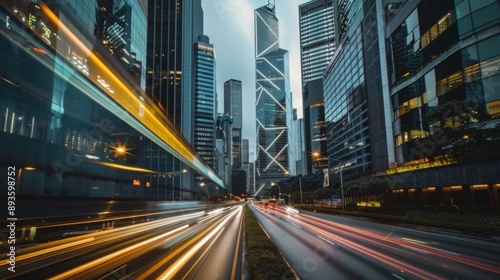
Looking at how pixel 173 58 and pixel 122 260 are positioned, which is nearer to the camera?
pixel 122 260

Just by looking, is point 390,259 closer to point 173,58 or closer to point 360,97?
point 360,97

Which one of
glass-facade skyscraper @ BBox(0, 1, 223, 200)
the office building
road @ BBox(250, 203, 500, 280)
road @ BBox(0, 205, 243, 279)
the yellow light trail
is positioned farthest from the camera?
the office building

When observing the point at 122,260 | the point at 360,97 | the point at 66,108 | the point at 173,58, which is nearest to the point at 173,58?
the point at 173,58

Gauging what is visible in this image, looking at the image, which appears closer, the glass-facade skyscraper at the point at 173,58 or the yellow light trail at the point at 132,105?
the yellow light trail at the point at 132,105

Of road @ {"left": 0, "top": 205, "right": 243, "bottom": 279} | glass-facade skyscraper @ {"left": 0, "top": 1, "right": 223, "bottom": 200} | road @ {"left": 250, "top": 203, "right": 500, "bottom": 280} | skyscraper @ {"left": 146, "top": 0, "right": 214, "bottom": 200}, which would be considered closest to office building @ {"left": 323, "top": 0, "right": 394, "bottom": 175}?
road @ {"left": 250, "top": 203, "right": 500, "bottom": 280}

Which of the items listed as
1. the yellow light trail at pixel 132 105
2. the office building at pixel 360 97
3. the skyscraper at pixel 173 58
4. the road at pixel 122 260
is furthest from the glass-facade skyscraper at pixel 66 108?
the skyscraper at pixel 173 58

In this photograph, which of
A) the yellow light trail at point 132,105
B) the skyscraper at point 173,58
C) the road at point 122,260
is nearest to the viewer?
the road at point 122,260

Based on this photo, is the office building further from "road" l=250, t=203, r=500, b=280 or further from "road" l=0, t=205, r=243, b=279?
"road" l=0, t=205, r=243, b=279

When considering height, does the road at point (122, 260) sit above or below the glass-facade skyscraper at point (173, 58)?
below

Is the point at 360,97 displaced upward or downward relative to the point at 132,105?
upward

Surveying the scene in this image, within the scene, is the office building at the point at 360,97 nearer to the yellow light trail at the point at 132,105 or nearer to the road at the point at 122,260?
the yellow light trail at the point at 132,105

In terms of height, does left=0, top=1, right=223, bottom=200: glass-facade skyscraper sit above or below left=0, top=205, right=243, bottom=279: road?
above

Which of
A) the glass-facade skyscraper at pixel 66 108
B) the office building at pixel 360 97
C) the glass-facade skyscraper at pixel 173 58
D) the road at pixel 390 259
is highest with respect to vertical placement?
the glass-facade skyscraper at pixel 173 58

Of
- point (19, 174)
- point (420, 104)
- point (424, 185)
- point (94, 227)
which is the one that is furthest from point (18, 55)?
point (420, 104)
